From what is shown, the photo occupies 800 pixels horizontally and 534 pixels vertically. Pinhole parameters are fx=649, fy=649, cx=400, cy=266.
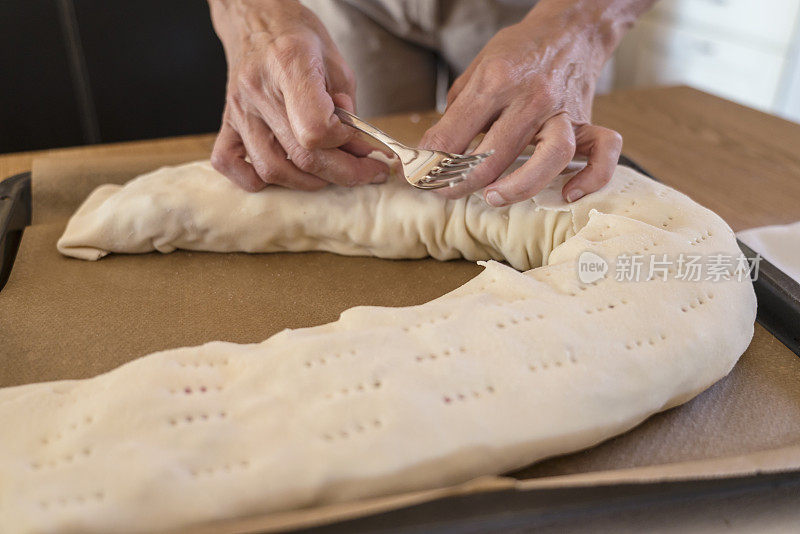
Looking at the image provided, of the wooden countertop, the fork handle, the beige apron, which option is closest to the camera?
the fork handle

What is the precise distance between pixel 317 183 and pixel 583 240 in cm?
44

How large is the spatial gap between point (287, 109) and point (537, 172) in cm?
39

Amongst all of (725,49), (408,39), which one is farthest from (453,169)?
(725,49)

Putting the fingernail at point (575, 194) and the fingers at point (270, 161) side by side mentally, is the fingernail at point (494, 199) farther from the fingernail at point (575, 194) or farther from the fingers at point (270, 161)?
the fingers at point (270, 161)

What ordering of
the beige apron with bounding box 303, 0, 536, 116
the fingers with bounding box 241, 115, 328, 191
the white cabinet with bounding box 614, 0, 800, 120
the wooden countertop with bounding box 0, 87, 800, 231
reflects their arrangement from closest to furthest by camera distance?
the fingers with bounding box 241, 115, 328, 191, the wooden countertop with bounding box 0, 87, 800, 231, the beige apron with bounding box 303, 0, 536, 116, the white cabinet with bounding box 614, 0, 800, 120

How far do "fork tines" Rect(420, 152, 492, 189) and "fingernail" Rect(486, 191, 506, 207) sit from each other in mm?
48

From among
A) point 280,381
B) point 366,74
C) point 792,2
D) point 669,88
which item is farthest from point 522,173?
point 792,2

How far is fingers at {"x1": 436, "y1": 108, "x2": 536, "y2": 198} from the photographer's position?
3.20 ft

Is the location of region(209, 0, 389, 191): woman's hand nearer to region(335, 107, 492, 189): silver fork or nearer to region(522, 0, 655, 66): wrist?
region(335, 107, 492, 189): silver fork

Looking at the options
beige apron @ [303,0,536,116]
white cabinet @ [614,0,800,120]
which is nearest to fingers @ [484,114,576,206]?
beige apron @ [303,0,536,116]

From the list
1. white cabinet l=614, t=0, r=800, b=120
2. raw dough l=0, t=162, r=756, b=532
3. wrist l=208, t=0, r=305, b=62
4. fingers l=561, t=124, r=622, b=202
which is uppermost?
wrist l=208, t=0, r=305, b=62

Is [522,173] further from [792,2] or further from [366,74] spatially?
[792,2]

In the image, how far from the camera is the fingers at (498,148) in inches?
38.4

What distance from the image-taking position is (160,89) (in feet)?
9.82
